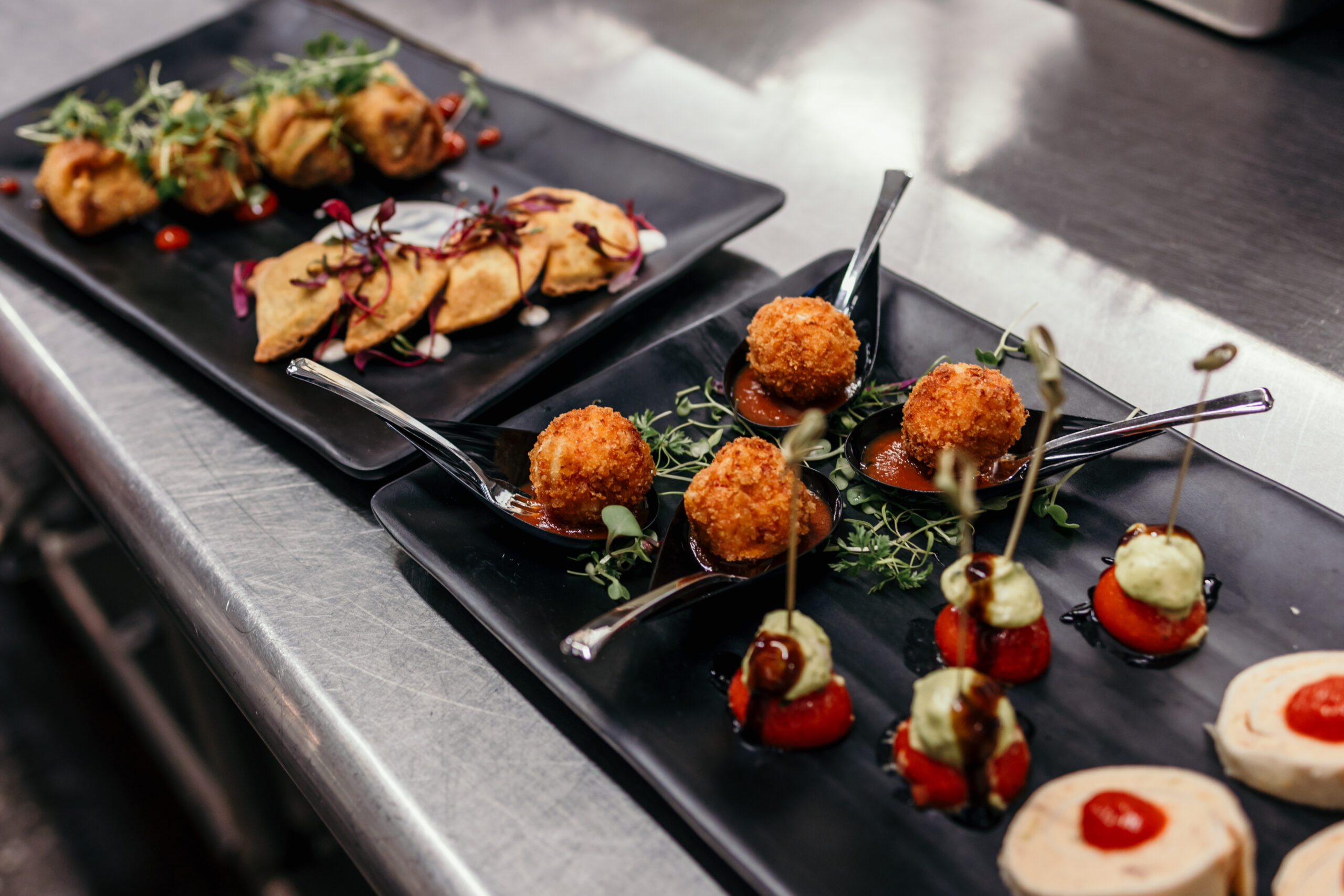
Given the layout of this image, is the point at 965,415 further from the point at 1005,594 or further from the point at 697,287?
the point at 697,287

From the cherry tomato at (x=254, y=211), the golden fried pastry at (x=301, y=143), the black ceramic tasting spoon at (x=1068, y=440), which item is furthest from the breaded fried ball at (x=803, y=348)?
the cherry tomato at (x=254, y=211)

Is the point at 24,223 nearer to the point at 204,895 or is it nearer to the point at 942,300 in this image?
the point at 204,895

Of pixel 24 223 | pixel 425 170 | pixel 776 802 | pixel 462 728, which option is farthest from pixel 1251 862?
pixel 24 223

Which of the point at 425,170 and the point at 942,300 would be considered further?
the point at 425,170

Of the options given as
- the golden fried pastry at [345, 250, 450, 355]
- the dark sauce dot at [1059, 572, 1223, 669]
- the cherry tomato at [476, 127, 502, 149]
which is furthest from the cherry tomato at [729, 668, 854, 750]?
the cherry tomato at [476, 127, 502, 149]

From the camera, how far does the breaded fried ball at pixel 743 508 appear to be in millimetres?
1785

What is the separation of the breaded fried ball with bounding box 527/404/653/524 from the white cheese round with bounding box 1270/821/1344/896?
125 centimetres

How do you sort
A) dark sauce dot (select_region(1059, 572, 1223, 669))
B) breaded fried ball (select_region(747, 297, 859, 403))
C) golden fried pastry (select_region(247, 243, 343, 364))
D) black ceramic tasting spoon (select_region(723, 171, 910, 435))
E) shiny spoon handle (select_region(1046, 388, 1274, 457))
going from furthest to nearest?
golden fried pastry (select_region(247, 243, 343, 364)) < black ceramic tasting spoon (select_region(723, 171, 910, 435)) < breaded fried ball (select_region(747, 297, 859, 403)) < shiny spoon handle (select_region(1046, 388, 1274, 457)) < dark sauce dot (select_region(1059, 572, 1223, 669))

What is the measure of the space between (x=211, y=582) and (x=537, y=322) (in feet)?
3.58

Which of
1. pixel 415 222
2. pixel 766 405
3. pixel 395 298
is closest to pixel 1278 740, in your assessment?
pixel 766 405

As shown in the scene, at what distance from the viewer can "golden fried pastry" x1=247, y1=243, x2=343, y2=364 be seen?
2.57 meters

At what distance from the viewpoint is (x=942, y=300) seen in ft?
7.78

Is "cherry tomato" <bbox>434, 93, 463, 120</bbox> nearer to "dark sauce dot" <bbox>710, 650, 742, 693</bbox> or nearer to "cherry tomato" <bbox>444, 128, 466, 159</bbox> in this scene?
"cherry tomato" <bbox>444, 128, 466, 159</bbox>

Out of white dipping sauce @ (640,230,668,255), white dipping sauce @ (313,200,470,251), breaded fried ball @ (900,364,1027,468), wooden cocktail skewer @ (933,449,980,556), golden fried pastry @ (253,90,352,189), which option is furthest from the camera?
golden fried pastry @ (253,90,352,189)
